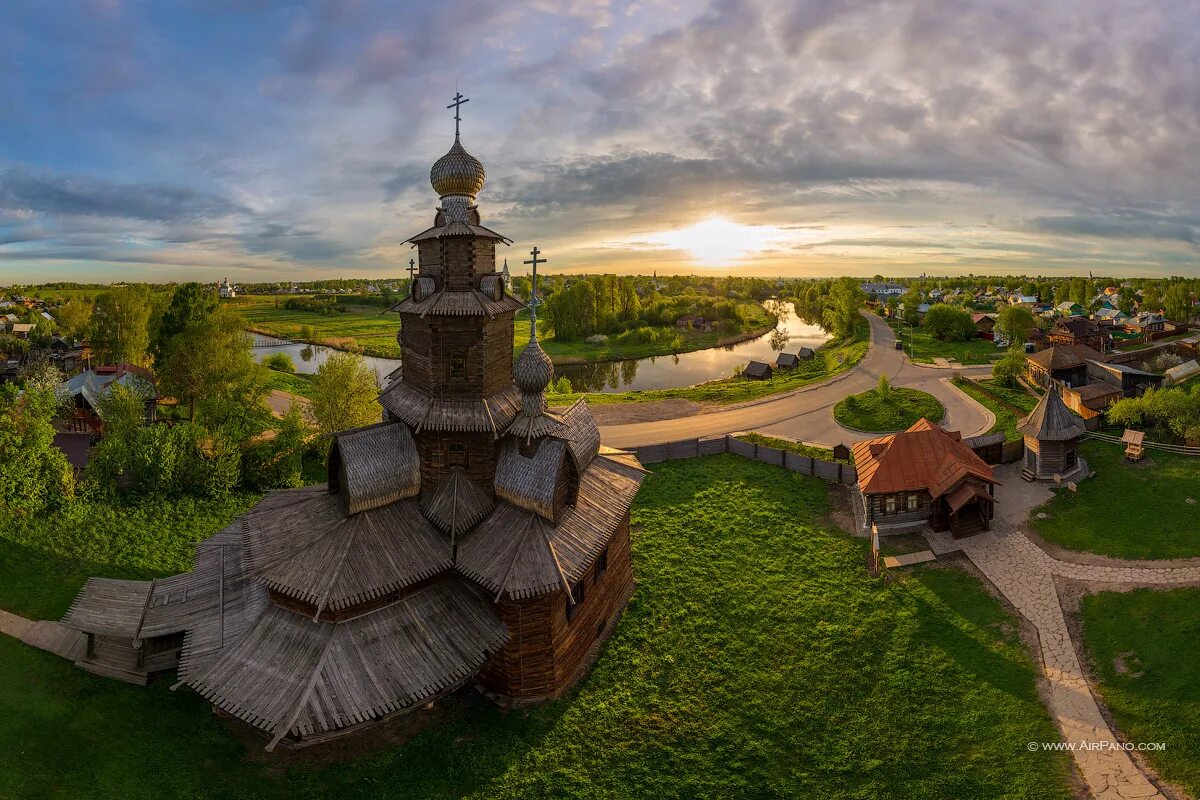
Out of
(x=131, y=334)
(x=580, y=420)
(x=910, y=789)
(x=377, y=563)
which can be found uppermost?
(x=131, y=334)

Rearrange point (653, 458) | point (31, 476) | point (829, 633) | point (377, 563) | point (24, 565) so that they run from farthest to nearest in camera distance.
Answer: point (653, 458)
point (31, 476)
point (24, 565)
point (829, 633)
point (377, 563)

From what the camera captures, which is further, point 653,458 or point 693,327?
point 693,327

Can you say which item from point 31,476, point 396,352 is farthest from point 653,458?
point 396,352

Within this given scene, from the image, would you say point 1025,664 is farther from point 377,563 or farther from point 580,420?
point 377,563

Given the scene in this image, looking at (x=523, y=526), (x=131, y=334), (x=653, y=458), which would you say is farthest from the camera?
(x=131, y=334)

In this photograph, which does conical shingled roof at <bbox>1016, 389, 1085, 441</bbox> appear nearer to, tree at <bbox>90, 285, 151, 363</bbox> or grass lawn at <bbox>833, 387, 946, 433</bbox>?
grass lawn at <bbox>833, 387, 946, 433</bbox>

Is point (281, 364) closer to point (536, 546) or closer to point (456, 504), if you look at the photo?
point (456, 504)

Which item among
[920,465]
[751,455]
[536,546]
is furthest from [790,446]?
[536,546]
